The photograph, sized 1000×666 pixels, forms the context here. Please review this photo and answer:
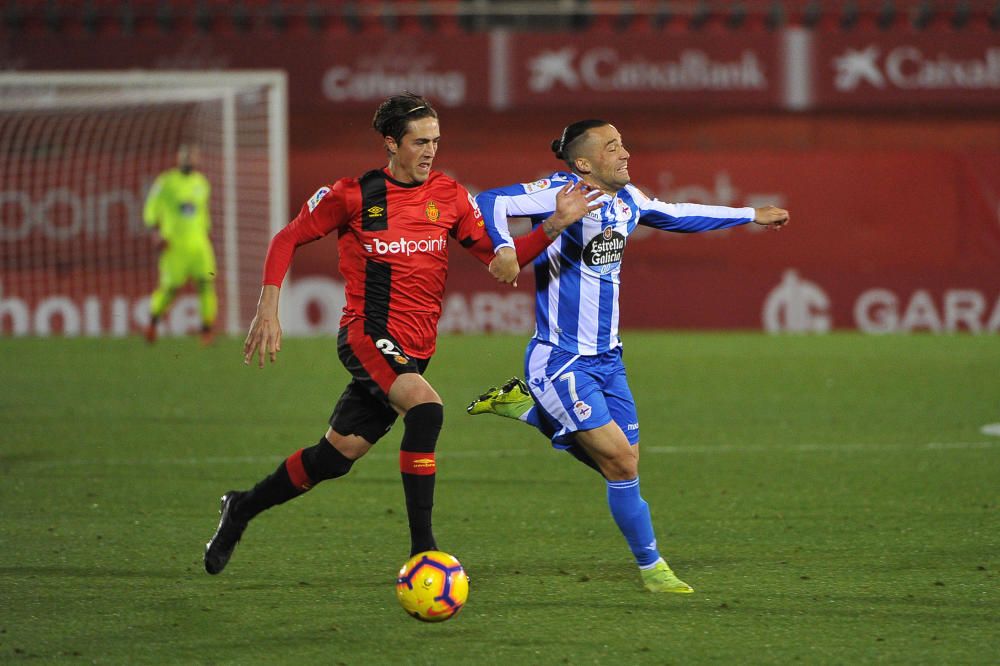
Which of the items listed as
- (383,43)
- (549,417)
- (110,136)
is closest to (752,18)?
(383,43)

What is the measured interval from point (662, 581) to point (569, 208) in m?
1.41

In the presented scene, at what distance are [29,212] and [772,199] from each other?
8814 millimetres

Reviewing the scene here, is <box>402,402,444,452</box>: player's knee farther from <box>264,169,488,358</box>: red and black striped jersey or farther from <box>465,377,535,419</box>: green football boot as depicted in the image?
<box>465,377,535,419</box>: green football boot

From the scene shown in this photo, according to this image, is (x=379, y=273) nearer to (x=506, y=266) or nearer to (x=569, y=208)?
(x=506, y=266)

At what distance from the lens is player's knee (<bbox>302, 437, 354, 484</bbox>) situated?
544 cm

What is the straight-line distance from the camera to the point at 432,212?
5.49 metres

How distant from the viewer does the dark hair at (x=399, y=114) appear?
5387mm

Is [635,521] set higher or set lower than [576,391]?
lower

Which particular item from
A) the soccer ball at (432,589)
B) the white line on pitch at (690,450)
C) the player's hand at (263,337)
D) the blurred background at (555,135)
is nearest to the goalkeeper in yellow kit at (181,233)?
the blurred background at (555,135)

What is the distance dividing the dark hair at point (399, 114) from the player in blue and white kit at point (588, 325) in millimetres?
403

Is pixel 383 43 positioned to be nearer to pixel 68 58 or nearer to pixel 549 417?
pixel 68 58

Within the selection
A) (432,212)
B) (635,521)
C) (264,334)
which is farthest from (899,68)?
(264,334)

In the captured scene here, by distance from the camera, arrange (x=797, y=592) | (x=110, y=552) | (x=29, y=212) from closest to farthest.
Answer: (x=797, y=592) < (x=110, y=552) < (x=29, y=212)

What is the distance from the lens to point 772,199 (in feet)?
58.2
